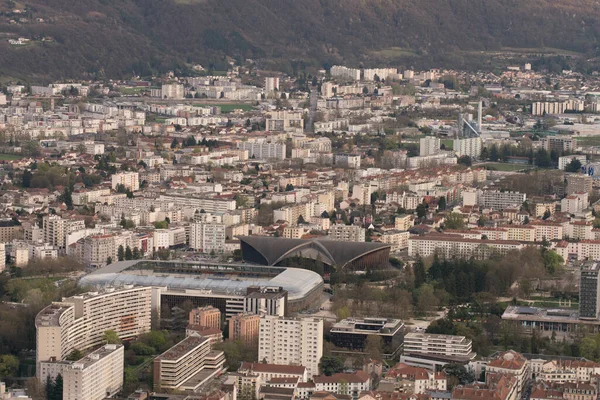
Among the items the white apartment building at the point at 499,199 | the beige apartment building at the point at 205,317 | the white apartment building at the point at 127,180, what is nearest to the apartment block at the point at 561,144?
the white apartment building at the point at 499,199

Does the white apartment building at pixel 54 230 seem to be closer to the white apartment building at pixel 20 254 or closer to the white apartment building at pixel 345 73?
A: the white apartment building at pixel 20 254

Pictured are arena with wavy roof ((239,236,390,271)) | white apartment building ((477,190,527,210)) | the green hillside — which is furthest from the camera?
the green hillside

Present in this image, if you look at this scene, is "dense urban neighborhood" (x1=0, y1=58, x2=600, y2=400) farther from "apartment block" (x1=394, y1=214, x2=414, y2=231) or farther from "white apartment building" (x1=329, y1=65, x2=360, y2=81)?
"white apartment building" (x1=329, y1=65, x2=360, y2=81)

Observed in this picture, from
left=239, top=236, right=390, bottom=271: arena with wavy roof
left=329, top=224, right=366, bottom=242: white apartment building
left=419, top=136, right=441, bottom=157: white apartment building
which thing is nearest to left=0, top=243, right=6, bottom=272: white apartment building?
left=239, top=236, right=390, bottom=271: arena with wavy roof

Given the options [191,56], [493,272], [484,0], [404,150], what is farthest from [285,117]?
[484,0]

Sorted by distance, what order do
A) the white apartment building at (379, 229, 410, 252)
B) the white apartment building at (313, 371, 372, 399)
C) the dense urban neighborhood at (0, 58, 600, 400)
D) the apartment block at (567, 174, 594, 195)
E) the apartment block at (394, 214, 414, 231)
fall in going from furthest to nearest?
1. the apartment block at (567, 174, 594, 195)
2. the apartment block at (394, 214, 414, 231)
3. the white apartment building at (379, 229, 410, 252)
4. the dense urban neighborhood at (0, 58, 600, 400)
5. the white apartment building at (313, 371, 372, 399)

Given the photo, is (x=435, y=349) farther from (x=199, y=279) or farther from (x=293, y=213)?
(x=293, y=213)
